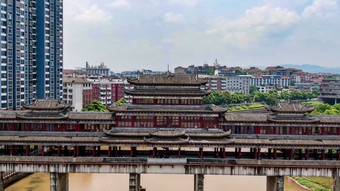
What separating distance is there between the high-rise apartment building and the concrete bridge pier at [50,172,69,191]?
1134 inches

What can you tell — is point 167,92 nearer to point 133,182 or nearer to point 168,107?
point 168,107

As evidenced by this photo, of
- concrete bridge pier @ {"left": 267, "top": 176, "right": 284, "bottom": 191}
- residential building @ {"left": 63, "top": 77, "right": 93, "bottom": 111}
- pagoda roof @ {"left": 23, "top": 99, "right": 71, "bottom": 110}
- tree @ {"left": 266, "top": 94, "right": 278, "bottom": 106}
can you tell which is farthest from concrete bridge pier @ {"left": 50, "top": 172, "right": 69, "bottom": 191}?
tree @ {"left": 266, "top": 94, "right": 278, "bottom": 106}

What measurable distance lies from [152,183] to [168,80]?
1571 cm

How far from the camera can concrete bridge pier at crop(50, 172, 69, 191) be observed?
110 ft

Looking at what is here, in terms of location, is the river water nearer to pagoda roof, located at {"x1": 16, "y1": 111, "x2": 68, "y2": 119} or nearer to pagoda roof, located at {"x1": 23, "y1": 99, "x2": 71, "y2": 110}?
pagoda roof, located at {"x1": 16, "y1": 111, "x2": 68, "y2": 119}

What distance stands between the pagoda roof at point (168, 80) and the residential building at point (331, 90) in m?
90.9

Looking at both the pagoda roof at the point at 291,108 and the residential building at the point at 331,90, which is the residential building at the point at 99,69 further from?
the pagoda roof at the point at 291,108

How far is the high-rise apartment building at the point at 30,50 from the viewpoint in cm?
5744

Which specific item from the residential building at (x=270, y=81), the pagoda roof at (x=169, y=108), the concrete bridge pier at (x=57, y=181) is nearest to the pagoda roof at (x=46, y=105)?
the pagoda roof at (x=169, y=108)

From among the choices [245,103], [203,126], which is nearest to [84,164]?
[203,126]

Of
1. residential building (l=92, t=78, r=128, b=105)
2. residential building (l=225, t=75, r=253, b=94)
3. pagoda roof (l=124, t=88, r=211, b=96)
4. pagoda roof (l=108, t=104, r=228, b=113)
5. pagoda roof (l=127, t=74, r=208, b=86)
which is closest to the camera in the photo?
pagoda roof (l=108, t=104, r=228, b=113)

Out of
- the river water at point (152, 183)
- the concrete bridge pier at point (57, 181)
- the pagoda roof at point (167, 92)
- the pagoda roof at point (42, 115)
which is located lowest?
the river water at point (152, 183)

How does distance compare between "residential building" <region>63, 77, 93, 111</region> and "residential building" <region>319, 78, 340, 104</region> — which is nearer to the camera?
"residential building" <region>63, 77, 93, 111</region>

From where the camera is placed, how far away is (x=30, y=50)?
213 feet
